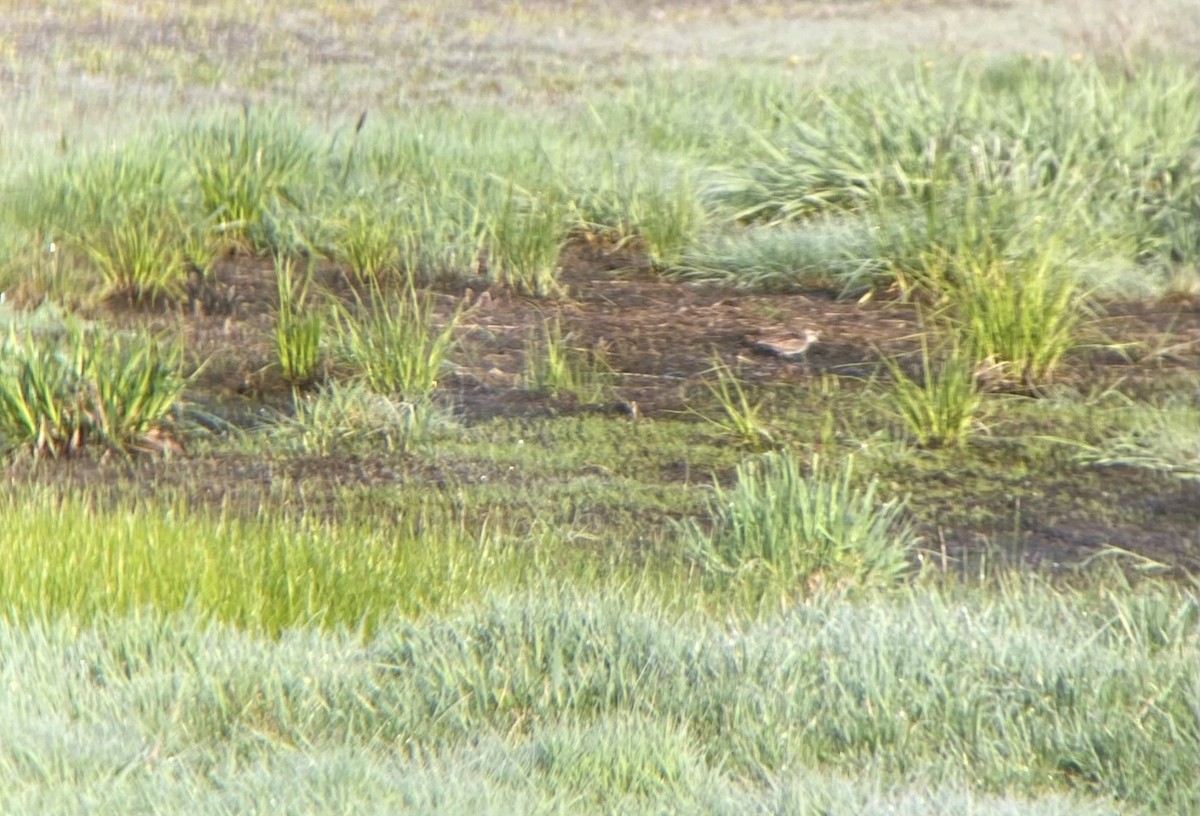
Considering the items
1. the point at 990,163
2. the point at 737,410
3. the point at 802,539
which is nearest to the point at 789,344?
the point at 737,410

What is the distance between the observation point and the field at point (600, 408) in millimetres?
2537

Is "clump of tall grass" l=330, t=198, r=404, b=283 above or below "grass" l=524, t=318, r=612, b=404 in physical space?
above

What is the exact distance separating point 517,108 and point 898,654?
13.3 ft

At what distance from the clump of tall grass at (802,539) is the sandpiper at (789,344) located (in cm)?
127

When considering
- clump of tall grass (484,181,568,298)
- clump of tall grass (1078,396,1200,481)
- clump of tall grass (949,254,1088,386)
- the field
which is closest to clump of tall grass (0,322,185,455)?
the field

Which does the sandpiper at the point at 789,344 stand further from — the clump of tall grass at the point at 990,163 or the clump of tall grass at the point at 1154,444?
the clump of tall grass at the point at 1154,444

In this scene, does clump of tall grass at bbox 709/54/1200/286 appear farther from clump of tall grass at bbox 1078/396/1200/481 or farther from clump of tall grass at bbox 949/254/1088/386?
clump of tall grass at bbox 1078/396/1200/481

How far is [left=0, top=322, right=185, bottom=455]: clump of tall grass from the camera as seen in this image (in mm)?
4090

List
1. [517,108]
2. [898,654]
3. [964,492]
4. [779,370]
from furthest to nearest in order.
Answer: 1. [517,108]
2. [779,370]
3. [964,492]
4. [898,654]

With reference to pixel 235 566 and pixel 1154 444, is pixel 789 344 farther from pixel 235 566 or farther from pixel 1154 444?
pixel 235 566

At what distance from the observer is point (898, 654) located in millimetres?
2756

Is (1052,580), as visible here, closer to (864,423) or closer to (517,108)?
(864,423)

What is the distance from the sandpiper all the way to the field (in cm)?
7

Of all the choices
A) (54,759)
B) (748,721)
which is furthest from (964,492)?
(54,759)
